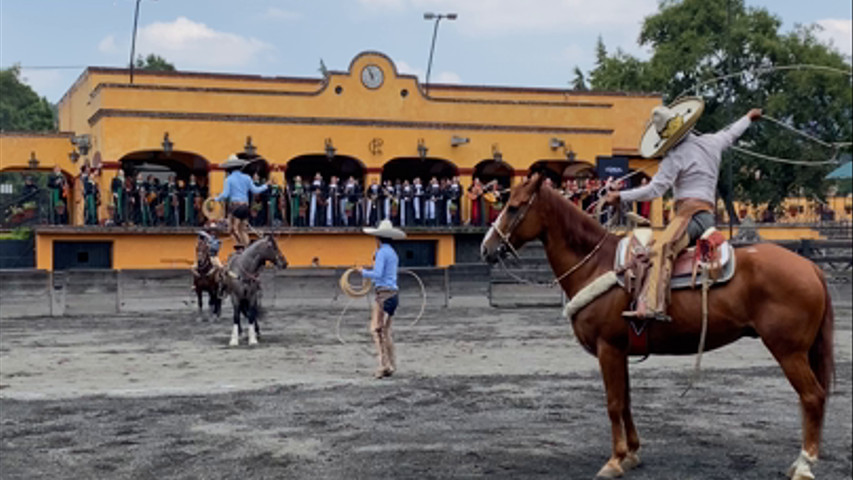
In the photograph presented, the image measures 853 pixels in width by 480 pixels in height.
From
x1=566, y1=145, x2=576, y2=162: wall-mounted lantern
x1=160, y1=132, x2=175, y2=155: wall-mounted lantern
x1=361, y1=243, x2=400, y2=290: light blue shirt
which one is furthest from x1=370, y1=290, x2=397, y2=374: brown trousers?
x1=566, y1=145, x2=576, y2=162: wall-mounted lantern

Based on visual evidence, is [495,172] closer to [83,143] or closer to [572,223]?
[83,143]

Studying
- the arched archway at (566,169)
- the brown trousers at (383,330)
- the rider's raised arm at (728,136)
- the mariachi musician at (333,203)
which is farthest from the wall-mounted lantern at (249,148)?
the rider's raised arm at (728,136)

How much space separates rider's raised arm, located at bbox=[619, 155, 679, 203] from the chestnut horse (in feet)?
2.41

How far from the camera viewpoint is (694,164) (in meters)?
7.69

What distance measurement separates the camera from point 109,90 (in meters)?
28.0

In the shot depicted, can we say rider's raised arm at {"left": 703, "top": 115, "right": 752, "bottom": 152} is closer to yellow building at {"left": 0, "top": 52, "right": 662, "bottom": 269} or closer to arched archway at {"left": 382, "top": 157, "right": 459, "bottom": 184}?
yellow building at {"left": 0, "top": 52, "right": 662, "bottom": 269}

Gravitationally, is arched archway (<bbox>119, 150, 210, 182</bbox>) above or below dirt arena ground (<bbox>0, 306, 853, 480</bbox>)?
above

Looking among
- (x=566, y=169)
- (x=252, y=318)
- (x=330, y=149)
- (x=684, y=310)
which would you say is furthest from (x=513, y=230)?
(x=566, y=169)

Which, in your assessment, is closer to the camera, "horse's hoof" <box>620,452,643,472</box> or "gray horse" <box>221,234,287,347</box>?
"horse's hoof" <box>620,452,643,472</box>

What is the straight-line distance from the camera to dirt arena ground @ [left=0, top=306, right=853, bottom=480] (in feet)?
27.0

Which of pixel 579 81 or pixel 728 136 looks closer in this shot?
pixel 728 136

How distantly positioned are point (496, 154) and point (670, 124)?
25.2m

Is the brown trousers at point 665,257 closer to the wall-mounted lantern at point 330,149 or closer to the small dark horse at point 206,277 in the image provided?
the small dark horse at point 206,277

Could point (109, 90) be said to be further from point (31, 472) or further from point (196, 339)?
point (31, 472)
